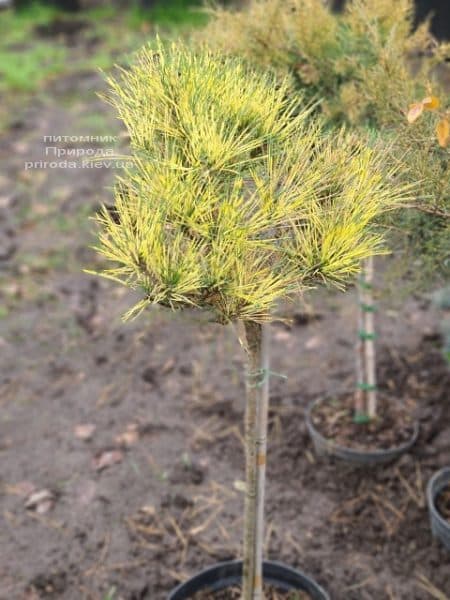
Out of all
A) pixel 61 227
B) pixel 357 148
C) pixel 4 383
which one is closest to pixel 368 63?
pixel 357 148

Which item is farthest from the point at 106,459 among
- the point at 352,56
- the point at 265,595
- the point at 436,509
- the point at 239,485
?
the point at 352,56

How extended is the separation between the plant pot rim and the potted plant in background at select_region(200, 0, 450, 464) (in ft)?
0.96

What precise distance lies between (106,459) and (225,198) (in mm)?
1994

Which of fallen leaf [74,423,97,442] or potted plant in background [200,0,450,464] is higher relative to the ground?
potted plant in background [200,0,450,464]

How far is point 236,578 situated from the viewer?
247 cm

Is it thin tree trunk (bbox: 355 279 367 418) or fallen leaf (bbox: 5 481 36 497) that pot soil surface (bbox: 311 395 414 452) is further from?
fallen leaf (bbox: 5 481 36 497)

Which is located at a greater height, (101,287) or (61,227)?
(61,227)

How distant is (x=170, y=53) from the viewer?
64.3 inches

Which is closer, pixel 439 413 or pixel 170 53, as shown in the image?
pixel 170 53

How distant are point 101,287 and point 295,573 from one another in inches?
99.8

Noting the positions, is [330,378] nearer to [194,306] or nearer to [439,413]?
[439,413]

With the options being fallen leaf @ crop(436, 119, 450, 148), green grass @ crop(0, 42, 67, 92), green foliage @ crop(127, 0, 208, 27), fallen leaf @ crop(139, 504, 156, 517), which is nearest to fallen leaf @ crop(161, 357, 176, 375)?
fallen leaf @ crop(139, 504, 156, 517)

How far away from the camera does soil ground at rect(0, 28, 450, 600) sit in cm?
270

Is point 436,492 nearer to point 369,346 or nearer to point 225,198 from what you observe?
point 369,346
